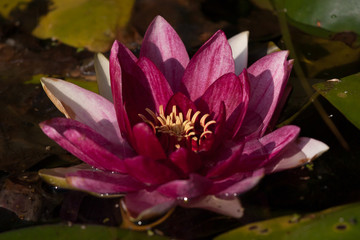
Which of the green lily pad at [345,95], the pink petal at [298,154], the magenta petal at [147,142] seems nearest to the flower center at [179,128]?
the magenta petal at [147,142]

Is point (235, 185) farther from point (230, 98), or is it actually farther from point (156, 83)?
point (156, 83)

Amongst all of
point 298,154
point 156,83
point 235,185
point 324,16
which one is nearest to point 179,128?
point 156,83

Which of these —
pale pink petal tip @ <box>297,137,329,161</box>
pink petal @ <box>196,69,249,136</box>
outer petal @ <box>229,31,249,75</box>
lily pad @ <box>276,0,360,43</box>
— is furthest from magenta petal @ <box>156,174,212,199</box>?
lily pad @ <box>276,0,360,43</box>

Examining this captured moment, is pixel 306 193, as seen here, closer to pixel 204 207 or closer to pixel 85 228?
pixel 204 207

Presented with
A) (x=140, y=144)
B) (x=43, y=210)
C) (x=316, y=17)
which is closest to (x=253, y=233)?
(x=140, y=144)

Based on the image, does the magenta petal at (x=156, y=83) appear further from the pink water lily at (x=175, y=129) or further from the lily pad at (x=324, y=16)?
the lily pad at (x=324, y=16)

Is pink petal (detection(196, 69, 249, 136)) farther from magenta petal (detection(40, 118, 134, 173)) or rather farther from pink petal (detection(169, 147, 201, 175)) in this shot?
magenta petal (detection(40, 118, 134, 173))
